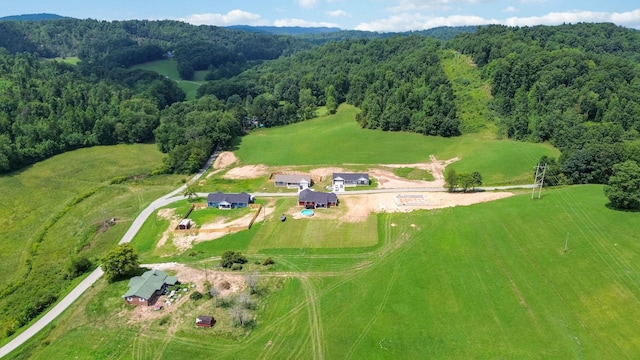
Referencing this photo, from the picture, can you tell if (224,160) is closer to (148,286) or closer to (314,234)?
(314,234)

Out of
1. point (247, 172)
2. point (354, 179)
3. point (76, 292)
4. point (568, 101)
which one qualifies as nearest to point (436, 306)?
point (354, 179)

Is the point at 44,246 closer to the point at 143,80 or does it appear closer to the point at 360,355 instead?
the point at 360,355

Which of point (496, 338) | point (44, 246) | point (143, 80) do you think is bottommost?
point (44, 246)

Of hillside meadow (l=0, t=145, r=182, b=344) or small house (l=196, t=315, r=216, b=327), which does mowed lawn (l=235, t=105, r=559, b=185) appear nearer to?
hillside meadow (l=0, t=145, r=182, b=344)

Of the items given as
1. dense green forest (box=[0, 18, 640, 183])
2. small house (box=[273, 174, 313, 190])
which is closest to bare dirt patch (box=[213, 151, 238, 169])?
dense green forest (box=[0, 18, 640, 183])

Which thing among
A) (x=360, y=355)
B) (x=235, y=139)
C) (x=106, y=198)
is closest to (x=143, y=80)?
(x=235, y=139)

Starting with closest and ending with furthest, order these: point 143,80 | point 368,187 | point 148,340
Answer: point 148,340 < point 368,187 < point 143,80
